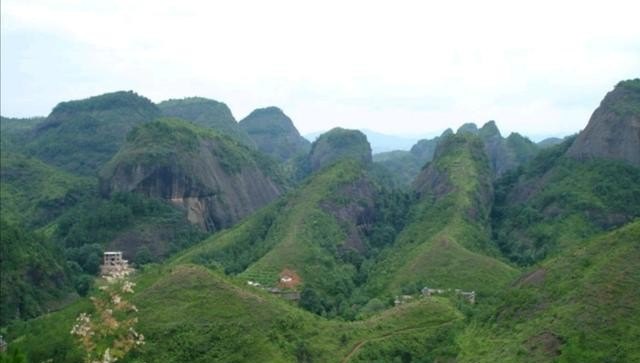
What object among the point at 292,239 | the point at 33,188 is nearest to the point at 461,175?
the point at 292,239

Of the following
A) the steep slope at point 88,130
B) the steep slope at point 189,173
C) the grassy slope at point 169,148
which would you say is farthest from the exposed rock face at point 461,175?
the steep slope at point 88,130

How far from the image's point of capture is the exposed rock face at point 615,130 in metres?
85.1

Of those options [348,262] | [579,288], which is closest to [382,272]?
[348,262]

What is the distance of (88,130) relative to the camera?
140750 mm

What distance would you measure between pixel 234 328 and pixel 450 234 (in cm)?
3563

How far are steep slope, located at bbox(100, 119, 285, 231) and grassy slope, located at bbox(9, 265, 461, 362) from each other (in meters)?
47.7

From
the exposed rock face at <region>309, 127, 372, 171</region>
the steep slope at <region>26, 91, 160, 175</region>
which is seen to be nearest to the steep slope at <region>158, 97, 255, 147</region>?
the steep slope at <region>26, 91, 160, 175</region>

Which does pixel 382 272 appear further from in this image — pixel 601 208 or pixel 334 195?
pixel 601 208

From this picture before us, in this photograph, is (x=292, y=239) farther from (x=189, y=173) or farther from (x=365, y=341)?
(x=365, y=341)

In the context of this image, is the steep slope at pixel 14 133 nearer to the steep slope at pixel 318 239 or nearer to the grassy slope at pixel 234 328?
the steep slope at pixel 318 239

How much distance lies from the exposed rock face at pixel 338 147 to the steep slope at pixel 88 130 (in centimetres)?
3719

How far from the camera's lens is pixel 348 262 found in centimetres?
7681

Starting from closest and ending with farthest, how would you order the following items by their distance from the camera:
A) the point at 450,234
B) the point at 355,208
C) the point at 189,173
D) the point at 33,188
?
the point at 450,234 < the point at 355,208 < the point at 189,173 < the point at 33,188

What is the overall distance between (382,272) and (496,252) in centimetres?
1459
